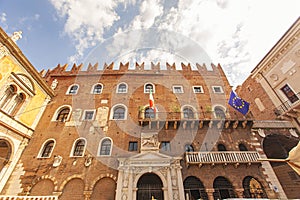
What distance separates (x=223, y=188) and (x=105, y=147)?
899 centimetres

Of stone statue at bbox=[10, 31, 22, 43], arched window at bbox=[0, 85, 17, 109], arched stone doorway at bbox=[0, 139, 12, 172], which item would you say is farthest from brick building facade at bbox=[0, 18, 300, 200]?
stone statue at bbox=[10, 31, 22, 43]

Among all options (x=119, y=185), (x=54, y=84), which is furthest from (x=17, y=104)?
(x=119, y=185)

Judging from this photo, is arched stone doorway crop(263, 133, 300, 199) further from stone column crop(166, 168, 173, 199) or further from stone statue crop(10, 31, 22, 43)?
stone statue crop(10, 31, 22, 43)

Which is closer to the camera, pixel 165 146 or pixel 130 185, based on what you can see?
pixel 130 185

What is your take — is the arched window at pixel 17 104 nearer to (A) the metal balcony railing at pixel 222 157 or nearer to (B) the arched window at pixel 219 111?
(A) the metal balcony railing at pixel 222 157

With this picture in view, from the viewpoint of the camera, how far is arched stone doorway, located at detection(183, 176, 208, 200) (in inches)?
384

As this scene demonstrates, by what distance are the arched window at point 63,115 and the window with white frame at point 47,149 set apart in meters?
2.17

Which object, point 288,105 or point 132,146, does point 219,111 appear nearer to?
point 288,105

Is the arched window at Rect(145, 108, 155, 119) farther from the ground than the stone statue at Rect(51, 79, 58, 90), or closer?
closer

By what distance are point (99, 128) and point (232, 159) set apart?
418 inches

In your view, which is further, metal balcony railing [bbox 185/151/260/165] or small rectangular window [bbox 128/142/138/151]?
small rectangular window [bbox 128/142/138/151]

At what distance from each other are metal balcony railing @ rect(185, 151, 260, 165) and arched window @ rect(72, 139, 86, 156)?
814 cm

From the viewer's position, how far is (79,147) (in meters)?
12.2

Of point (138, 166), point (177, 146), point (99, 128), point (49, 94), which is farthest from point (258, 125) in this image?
point (49, 94)
